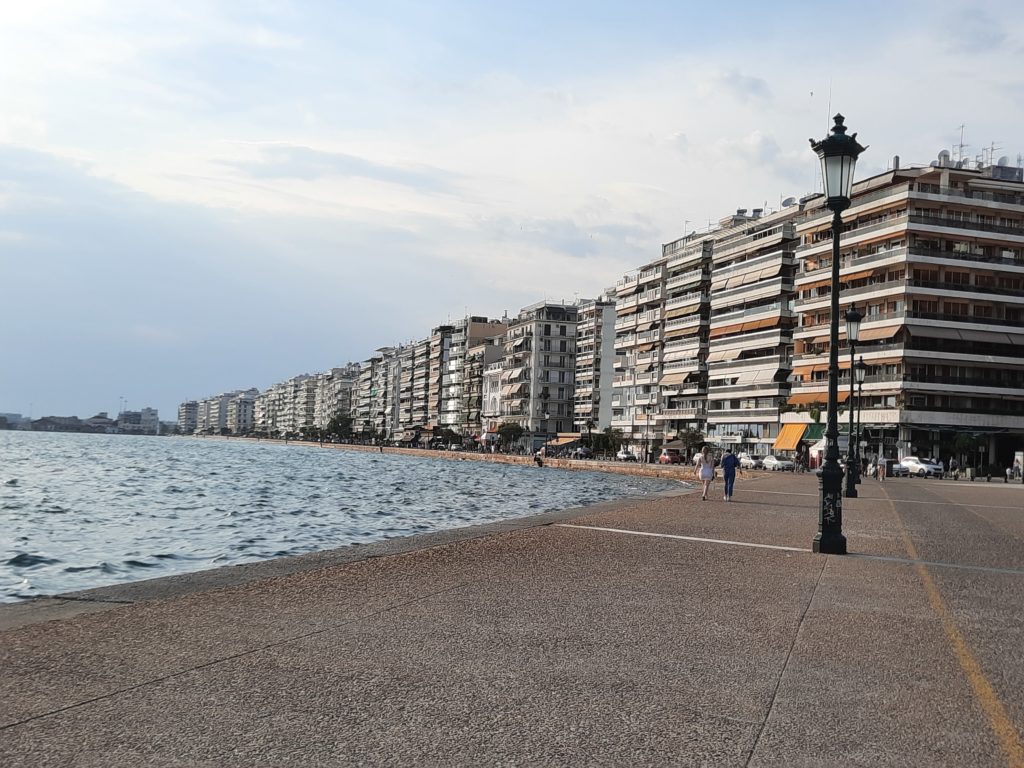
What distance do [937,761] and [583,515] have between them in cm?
1646

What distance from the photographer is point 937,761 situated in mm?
4559

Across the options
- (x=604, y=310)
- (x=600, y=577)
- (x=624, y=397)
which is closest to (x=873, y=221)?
(x=624, y=397)

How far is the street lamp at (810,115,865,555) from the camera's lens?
13.3 m

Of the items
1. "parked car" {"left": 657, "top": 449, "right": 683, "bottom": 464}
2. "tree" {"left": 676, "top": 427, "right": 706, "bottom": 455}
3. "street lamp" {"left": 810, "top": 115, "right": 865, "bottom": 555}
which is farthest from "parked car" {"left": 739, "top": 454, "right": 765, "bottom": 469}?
"street lamp" {"left": 810, "top": 115, "right": 865, "bottom": 555}

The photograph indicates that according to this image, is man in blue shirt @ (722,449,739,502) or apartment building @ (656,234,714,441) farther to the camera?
apartment building @ (656,234,714,441)

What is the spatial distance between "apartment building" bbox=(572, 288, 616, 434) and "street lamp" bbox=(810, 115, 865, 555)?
4614 inches

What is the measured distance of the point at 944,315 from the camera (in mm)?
75312

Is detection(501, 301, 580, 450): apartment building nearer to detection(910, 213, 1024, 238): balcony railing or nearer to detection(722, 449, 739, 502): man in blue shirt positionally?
detection(910, 213, 1024, 238): balcony railing

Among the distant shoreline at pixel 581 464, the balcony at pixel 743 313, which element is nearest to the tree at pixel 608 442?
the distant shoreline at pixel 581 464

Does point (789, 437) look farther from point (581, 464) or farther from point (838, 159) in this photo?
point (838, 159)

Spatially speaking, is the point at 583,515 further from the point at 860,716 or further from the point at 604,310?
the point at 604,310

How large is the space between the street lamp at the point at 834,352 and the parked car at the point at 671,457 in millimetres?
82177

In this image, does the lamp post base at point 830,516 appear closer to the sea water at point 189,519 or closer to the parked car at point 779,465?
the sea water at point 189,519

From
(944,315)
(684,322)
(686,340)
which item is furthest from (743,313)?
(944,315)
